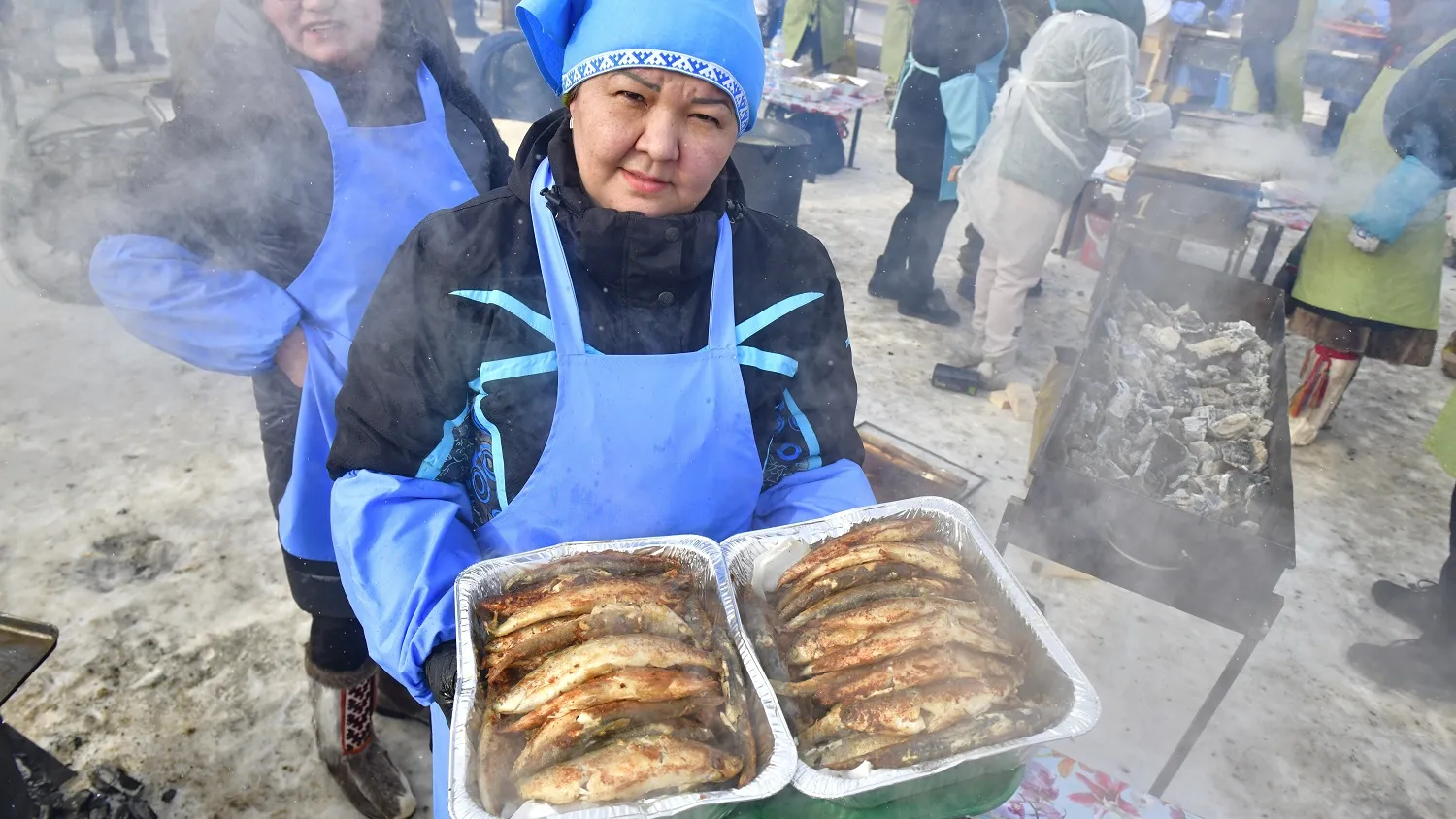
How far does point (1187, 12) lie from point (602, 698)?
18441 millimetres

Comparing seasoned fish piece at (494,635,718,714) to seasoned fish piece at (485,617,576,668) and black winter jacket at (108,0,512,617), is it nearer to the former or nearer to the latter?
seasoned fish piece at (485,617,576,668)

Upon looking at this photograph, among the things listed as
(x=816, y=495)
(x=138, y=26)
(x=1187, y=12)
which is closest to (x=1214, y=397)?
(x=816, y=495)

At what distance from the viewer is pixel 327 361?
246 cm

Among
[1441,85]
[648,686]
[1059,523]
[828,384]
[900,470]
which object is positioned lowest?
[900,470]

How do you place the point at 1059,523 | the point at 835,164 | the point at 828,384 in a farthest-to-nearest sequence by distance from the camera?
the point at 835,164 < the point at 1059,523 < the point at 828,384

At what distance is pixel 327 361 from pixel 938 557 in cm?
188

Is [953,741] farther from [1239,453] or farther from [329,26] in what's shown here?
[1239,453]

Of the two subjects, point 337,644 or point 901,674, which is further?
point 337,644

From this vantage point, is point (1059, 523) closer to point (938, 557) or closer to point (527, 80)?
point (938, 557)

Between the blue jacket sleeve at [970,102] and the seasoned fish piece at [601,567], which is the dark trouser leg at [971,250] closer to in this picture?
the blue jacket sleeve at [970,102]

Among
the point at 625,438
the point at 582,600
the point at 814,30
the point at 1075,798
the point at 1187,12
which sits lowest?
the point at 1075,798

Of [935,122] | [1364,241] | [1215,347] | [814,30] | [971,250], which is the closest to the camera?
[1215,347]

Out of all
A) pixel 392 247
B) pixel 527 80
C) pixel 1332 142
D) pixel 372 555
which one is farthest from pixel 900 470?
pixel 1332 142

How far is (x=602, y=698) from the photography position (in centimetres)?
146
